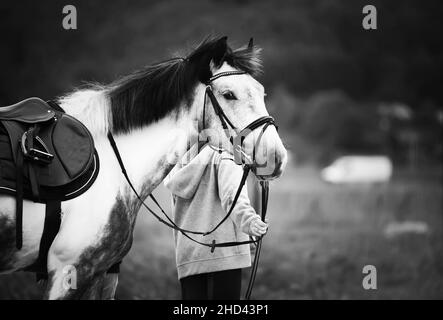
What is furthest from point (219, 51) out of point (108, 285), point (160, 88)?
point (108, 285)

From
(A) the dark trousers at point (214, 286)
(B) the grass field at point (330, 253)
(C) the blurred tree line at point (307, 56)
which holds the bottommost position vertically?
(B) the grass field at point (330, 253)

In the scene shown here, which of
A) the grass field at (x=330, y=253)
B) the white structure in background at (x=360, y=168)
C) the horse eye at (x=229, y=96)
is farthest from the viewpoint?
the white structure in background at (x=360, y=168)

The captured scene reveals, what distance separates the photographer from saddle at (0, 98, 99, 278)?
2.82 metres

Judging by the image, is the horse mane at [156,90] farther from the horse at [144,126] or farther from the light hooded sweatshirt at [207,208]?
the light hooded sweatshirt at [207,208]

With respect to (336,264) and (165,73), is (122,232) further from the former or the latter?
(336,264)

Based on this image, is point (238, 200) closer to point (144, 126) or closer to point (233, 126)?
point (233, 126)

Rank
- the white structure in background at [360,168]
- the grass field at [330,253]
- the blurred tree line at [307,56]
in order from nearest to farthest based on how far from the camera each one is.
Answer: the grass field at [330,253] < the white structure in background at [360,168] < the blurred tree line at [307,56]

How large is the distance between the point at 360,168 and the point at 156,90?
1509 inches

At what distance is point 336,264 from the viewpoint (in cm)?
784

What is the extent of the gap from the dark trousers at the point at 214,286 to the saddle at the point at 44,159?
1.09 m

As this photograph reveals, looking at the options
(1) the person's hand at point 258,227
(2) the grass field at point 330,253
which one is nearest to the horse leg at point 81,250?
(1) the person's hand at point 258,227

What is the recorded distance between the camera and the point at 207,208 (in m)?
3.60

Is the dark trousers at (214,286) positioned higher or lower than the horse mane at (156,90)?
lower

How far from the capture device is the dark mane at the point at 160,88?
327 cm
